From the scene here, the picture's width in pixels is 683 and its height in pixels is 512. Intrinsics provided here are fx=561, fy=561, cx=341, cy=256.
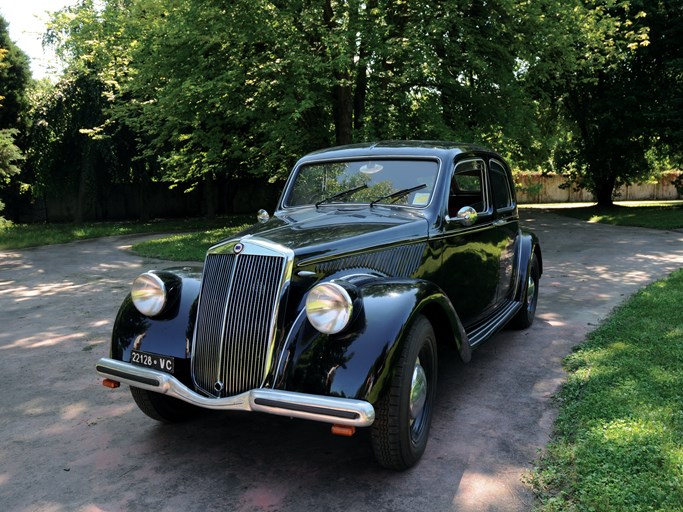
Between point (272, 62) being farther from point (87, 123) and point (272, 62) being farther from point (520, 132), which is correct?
point (87, 123)

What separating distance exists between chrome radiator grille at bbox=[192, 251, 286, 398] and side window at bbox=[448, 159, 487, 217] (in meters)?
1.85

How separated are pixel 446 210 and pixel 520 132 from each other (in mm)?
10552

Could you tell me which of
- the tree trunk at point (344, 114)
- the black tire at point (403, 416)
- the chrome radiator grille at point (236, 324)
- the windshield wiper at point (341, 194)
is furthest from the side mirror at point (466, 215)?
the tree trunk at point (344, 114)

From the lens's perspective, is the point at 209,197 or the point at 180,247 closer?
the point at 180,247

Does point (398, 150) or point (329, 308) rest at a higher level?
point (398, 150)

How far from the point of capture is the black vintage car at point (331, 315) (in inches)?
116

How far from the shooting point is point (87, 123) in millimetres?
19328

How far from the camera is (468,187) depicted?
5027 millimetres

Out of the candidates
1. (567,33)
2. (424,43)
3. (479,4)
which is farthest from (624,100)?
(424,43)

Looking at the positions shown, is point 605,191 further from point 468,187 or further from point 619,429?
point 619,429

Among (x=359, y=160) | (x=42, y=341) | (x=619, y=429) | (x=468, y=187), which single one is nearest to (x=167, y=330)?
(x=359, y=160)

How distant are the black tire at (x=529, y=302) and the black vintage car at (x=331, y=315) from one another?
1.54m

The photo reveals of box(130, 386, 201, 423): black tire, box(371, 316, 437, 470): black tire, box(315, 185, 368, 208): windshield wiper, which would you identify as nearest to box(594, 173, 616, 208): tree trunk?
box(315, 185, 368, 208): windshield wiper

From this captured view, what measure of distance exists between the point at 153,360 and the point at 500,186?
3.84 metres
